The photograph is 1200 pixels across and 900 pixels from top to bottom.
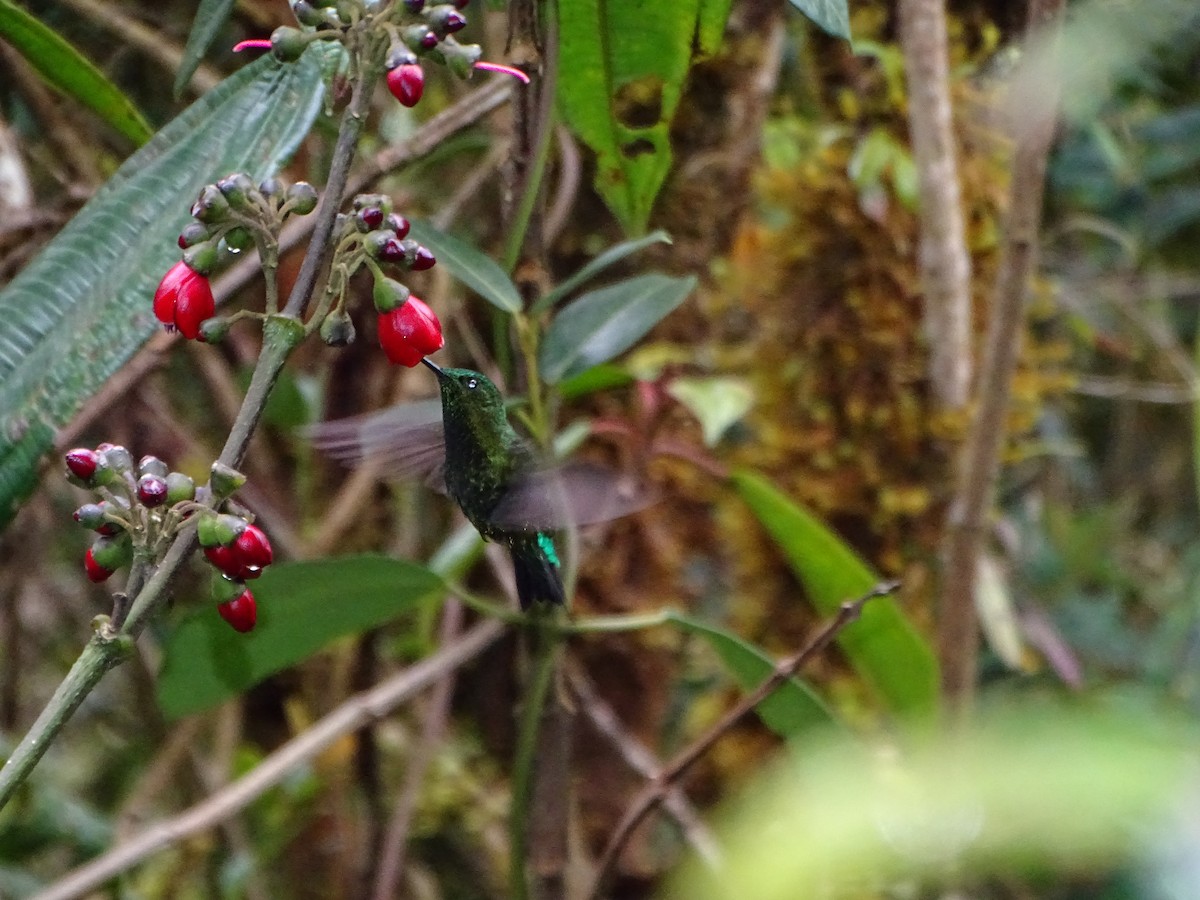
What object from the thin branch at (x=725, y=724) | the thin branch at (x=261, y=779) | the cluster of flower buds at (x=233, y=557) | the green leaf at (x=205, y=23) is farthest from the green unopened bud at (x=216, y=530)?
the thin branch at (x=261, y=779)

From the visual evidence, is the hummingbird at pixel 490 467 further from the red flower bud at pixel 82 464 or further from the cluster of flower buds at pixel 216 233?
the red flower bud at pixel 82 464

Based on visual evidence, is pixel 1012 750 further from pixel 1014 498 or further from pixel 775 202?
pixel 1014 498

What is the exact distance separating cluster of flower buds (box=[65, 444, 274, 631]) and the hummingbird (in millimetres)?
535

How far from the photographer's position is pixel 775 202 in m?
2.12

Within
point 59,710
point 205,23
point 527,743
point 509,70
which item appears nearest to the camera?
point 59,710

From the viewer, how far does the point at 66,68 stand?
1.18 metres

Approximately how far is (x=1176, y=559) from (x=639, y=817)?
2793mm

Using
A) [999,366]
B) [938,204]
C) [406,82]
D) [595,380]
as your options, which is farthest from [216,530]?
[938,204]

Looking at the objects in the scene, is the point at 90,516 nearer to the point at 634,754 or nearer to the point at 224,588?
the point at 224,588

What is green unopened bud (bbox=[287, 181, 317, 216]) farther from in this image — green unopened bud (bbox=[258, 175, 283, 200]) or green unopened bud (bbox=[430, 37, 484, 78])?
green unopened bud (bbox=[430, 37, 484, 78])

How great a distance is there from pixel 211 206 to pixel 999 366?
1039mm

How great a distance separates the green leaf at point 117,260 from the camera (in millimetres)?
851

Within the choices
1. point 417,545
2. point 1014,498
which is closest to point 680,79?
point 417,545

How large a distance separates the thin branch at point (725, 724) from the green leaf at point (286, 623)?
Result: 33cm
